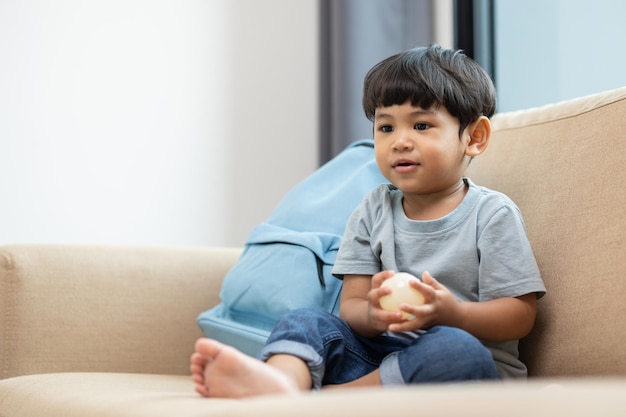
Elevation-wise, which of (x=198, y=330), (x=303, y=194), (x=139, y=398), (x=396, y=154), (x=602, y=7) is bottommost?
(x=198, y=330)

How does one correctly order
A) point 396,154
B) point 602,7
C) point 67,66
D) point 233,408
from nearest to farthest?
point 233,408 → point 396,154 → point 602,7 → point 67,66

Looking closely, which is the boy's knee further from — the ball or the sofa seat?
the sofa seat

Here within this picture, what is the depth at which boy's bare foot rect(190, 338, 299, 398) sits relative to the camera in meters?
1.06

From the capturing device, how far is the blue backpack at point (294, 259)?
1605 millimetres

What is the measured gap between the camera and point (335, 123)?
2725 millimetres

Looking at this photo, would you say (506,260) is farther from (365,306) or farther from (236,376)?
(236,376)

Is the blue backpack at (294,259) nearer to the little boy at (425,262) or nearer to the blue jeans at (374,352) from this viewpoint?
the little boy at (425,262)

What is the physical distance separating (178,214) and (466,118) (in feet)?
4.87

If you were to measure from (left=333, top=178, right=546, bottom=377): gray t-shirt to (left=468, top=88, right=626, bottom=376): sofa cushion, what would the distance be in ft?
0.17

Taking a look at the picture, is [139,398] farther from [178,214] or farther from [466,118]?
[178,214]

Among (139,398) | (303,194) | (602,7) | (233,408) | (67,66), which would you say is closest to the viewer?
(233,408)

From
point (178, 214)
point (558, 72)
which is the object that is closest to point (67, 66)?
point (178, 214)

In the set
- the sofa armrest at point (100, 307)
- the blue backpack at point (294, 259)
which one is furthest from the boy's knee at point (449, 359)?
the sofa armrest at point (100, 307)

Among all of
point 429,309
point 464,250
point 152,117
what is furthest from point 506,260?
point 152,117
